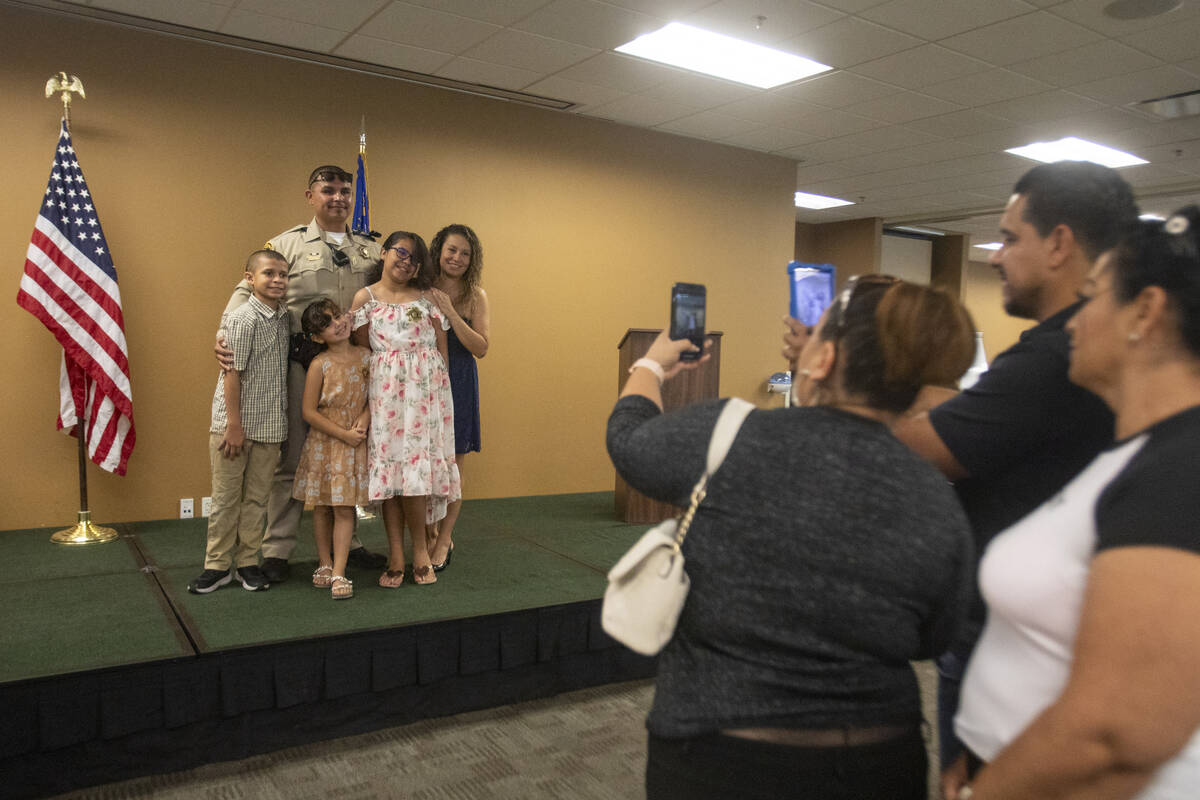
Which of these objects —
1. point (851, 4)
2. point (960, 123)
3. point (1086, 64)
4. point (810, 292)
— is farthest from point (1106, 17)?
point (810, 292)

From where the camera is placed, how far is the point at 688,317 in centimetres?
134

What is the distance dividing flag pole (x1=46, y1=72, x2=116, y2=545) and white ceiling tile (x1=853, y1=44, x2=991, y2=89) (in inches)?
154

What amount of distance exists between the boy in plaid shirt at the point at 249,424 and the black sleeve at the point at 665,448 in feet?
7.67

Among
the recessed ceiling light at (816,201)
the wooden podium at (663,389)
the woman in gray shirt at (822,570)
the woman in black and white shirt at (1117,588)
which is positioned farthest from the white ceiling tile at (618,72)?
the woman in black and white shirt at (1117,588)

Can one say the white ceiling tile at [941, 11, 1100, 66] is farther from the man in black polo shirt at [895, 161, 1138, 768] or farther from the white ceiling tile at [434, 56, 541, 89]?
the man in black polo shirt at [895, 161, 1138, 768]

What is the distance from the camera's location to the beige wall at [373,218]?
13.6 ft

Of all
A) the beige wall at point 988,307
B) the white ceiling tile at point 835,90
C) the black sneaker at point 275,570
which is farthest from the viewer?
the beige wall at point 988,307

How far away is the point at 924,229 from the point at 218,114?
8.09 meters

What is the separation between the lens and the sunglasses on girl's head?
1.08m

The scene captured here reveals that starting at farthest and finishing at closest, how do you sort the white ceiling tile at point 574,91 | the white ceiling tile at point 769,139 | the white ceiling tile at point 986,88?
1. the white ceiling tile at point 769,139
2. the white ceiling tile at point 574,91
3. the white ceiling tile at point 986,88

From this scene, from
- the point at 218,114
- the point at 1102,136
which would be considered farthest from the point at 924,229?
the point at 218,114

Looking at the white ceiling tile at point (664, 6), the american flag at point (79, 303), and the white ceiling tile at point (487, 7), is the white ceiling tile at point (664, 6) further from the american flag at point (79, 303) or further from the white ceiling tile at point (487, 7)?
the american flag at point (79, 303)

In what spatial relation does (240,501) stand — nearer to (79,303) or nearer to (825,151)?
(79,303)

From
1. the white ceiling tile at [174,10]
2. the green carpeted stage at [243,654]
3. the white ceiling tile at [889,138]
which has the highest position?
the white ceiling tile at [174,10]
